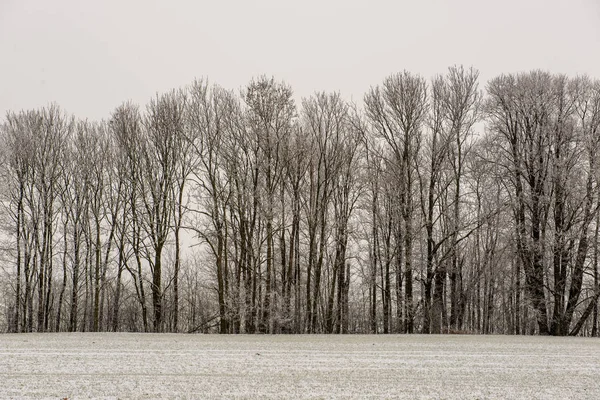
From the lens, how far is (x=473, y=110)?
3061 cm

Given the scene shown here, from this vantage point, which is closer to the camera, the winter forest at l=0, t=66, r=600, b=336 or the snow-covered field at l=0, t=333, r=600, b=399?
the snow-covered field at l=0, t=333, r=600, b=399

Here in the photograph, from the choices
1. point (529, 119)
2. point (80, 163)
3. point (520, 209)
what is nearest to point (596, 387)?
point (520, 209)

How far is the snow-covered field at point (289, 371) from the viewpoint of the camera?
10.7 meters

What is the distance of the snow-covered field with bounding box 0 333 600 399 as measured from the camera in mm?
10695

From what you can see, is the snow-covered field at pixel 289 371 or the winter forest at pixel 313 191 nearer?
the snow-covered field at pixel 289 371

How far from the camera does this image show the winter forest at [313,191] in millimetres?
28422

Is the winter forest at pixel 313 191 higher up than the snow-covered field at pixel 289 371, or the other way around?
the winter forest at pixel 313 191

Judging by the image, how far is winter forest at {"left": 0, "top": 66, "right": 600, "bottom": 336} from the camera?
28422mm

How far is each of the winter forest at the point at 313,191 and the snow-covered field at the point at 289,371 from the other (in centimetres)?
1084

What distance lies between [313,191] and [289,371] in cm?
1987

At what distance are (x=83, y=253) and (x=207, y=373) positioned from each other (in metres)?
25.8

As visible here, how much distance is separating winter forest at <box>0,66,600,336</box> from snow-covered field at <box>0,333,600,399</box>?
10.8m

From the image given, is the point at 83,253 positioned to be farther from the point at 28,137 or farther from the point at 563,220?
the point at 563,220

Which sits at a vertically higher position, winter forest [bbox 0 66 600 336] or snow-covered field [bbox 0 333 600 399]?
winter forest [bbox 0 66 600 336]
